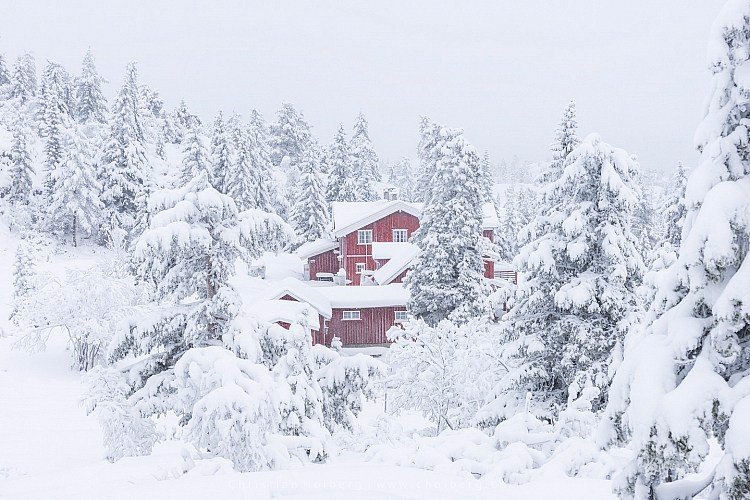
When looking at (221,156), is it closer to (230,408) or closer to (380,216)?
(380,216)

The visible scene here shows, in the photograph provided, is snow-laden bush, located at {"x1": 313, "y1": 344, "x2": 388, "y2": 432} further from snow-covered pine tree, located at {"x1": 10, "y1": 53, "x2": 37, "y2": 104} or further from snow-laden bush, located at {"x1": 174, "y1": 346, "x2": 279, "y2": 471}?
snow-covered pine tree, located at {"x1": 10, "y1": 53, "x2": 37, "y2": 104}

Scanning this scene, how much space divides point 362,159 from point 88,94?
148ft

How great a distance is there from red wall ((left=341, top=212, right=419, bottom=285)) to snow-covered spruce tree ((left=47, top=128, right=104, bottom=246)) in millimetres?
23881

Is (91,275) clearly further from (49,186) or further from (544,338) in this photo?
(49,186)

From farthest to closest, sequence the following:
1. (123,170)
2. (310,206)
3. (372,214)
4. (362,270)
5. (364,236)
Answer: (310,206) < (123,170) < (362,270) < (364,236) < (372,214)

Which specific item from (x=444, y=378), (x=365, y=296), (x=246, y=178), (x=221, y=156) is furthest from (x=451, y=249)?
(x=221, y=156)

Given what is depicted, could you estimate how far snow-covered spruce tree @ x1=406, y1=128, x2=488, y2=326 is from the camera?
96.7 ft

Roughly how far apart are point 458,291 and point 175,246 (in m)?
20.7

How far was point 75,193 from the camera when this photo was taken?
165 ft

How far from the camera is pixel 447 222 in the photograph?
1195 inches

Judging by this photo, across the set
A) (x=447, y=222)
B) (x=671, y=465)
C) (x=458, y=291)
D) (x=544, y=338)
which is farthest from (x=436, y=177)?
(x=671, y=465)

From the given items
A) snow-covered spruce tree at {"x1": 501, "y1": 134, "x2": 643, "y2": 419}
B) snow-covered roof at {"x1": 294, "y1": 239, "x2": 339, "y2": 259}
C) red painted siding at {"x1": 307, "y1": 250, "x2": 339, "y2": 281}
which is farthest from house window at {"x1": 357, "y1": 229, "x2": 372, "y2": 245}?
snow-covered spruce tree at {"x1": 501, "y1": 134, "x2": 643, "y2": 419}

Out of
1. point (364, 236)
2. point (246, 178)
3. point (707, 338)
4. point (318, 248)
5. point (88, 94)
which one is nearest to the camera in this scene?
point (707, 338)

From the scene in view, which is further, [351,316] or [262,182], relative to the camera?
[262,182]
